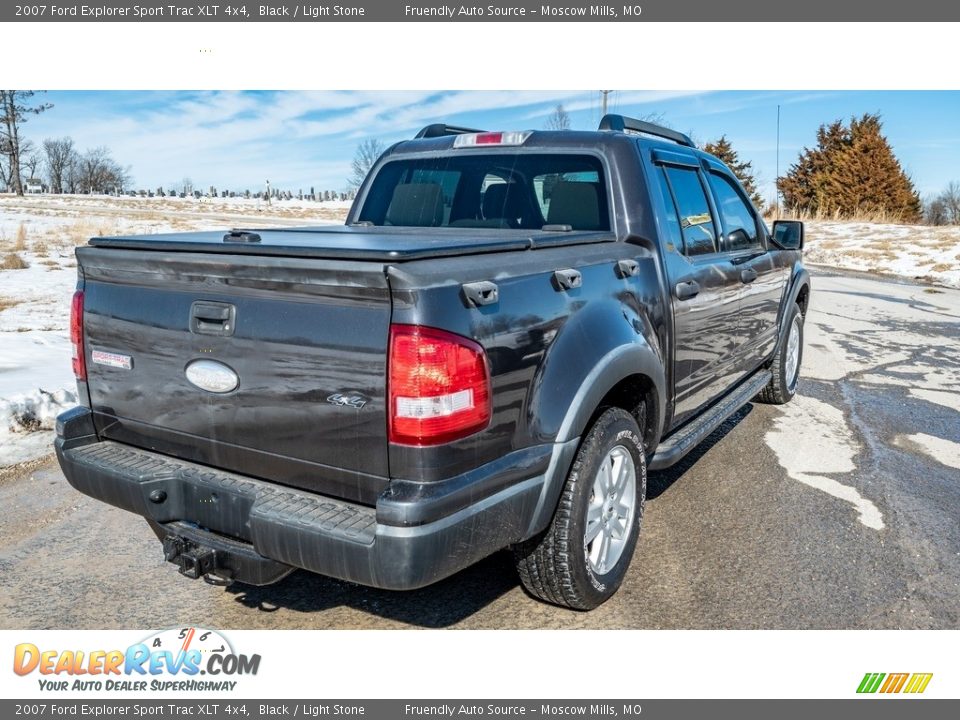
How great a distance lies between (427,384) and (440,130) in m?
2.98

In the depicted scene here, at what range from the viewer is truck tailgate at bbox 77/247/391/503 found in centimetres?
233

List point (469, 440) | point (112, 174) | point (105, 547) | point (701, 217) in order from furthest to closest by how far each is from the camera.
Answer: point (112, 174) < point (701, 217) < point (105, 547) < point (469, 440)

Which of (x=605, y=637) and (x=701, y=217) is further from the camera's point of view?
(x=701, y=217)

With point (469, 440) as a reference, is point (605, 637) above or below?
below

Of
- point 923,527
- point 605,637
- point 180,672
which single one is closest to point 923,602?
point 923,527

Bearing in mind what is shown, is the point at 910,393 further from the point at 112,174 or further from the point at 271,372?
the point at 112,174

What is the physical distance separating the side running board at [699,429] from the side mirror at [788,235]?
1105mm

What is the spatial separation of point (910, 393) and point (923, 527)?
312 cm

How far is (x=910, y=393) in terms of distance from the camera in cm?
665

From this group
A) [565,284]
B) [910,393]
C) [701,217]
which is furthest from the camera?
[910,393]

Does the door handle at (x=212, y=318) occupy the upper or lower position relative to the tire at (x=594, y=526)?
upper

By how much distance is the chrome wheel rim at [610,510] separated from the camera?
3.11 m

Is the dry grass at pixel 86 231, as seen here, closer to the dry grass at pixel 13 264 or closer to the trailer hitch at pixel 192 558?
the dry grass at pixel 13 264

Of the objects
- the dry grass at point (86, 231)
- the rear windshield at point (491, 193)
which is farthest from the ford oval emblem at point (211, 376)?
the dry grass at point (86, 231)
